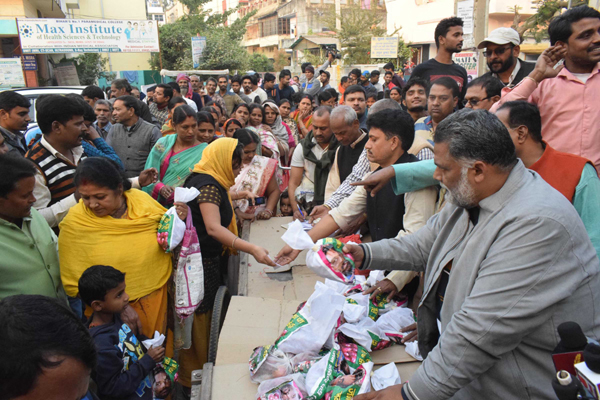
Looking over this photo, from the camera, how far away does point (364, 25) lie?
95.2 feet

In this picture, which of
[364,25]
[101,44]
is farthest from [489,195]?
[364,25]

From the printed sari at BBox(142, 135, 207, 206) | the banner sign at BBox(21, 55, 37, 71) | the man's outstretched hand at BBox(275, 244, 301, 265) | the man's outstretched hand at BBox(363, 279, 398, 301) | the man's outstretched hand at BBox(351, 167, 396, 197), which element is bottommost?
the man's outstretched hand at BBox(363, 279, 398, 301)

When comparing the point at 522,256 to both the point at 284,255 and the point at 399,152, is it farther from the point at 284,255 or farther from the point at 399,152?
the point at 284,255

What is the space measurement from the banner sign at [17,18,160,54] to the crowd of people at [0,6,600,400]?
44.9 feet

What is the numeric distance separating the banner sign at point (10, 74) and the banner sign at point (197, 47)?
9654mm

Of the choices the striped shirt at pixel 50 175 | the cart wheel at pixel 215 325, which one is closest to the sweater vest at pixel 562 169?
the cart wheel at pixel 215 325

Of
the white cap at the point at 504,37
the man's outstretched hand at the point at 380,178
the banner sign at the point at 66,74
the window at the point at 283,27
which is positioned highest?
the window at the point at 283,27

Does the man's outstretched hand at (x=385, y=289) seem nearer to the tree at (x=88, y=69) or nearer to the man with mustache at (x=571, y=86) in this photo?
the man with mustache at (x=571, y=86)

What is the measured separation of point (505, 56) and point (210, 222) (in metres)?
3.01

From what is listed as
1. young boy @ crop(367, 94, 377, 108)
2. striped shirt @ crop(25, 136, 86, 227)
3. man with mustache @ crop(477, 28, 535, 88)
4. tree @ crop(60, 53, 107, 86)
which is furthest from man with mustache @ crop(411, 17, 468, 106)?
tree @ crop(60, 53, 107, 86)

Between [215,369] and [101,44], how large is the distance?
1763cm

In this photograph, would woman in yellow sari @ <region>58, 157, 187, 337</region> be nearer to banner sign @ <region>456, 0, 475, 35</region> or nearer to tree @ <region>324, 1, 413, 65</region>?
banner sign @ <region>456, 0, 475, 35</region>

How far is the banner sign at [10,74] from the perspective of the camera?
44.6ft

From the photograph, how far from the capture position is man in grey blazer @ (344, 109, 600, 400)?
4.93 ft
